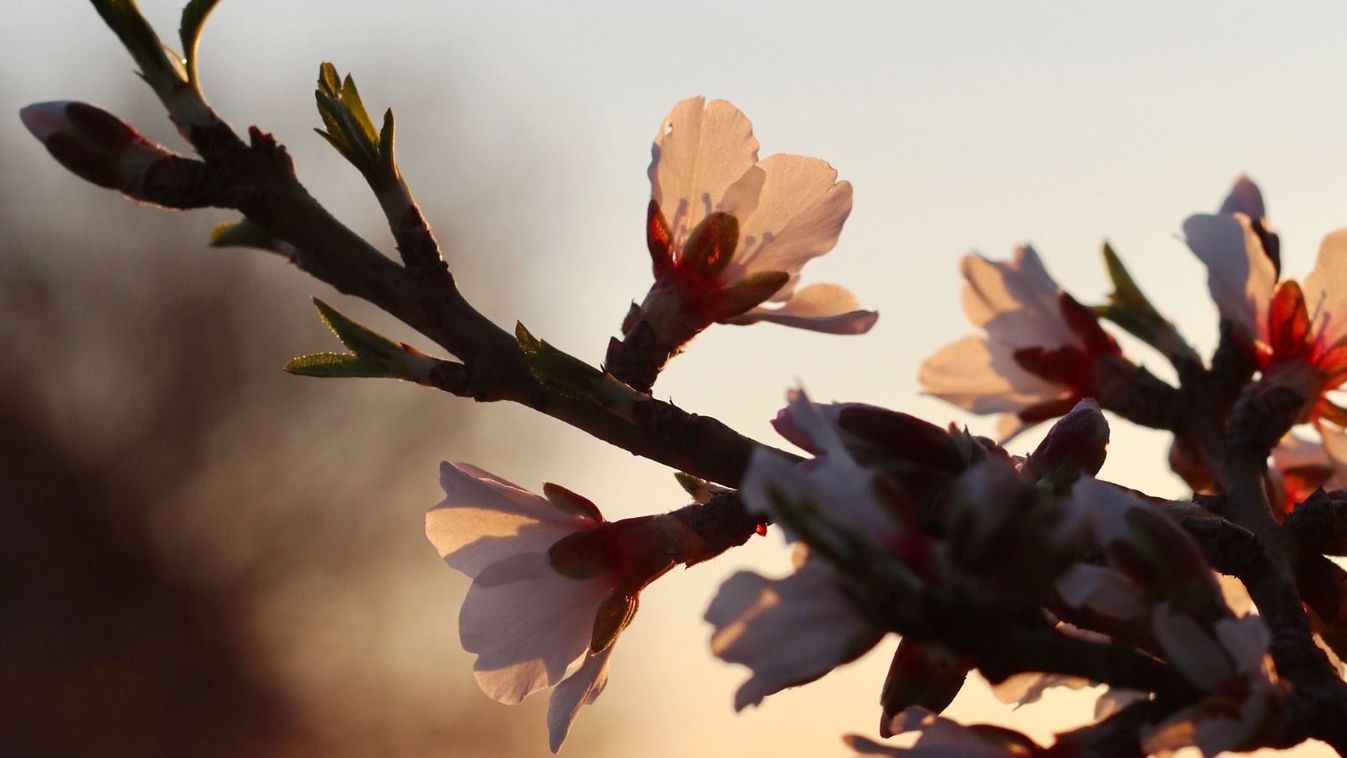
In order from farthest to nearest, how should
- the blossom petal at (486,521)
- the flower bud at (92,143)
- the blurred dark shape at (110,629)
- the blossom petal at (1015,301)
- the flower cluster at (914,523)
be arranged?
the blurred dark shape at (110,629) < the blossom petal at (1015,301) < the blossom petal at (486,521) < the flower bud at (92,143) < the flower cluster at (914,523)

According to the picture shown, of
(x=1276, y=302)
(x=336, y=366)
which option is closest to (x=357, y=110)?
(x=336, y=366)

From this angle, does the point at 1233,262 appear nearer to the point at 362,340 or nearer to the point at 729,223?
the point at 729,223

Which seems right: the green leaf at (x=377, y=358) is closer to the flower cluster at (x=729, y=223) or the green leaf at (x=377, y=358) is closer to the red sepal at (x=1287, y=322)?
the flower cluster at (x=729, y=223)

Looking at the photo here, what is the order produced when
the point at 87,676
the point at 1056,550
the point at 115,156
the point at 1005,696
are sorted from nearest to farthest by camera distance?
the point at 1056,550 → the point at 115,156 → the point at 1005,696 → the point at 87,676

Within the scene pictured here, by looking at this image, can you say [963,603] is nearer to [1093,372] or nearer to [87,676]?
[1093,372]

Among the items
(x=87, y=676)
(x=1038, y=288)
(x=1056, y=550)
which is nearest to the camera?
(x=1056, y=550)

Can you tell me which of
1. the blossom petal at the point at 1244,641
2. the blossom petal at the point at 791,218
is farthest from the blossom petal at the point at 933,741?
the blossom petal at the point at 791,218

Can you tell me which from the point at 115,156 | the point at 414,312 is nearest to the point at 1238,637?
the point at 414,312
